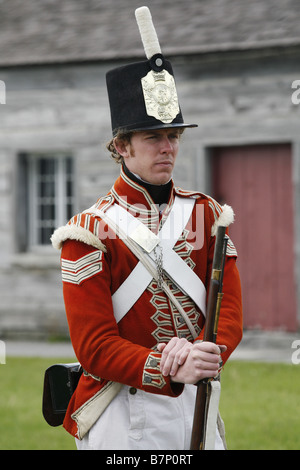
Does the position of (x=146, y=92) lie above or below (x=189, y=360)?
above

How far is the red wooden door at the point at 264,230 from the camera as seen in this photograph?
38.4ft

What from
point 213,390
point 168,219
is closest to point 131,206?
point 168,219

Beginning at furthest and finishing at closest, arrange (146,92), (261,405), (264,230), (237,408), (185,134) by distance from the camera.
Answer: (264,230), (185,134), (261,405), (237,408), (146,92)

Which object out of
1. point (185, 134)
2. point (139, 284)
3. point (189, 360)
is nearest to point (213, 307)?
point (189, 360)

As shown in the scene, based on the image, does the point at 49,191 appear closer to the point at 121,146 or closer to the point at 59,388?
the point at 59,388

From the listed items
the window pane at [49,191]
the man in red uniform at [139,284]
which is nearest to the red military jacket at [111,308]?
the man in red uniform at [139,284]

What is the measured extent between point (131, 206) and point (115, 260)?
0.85ft

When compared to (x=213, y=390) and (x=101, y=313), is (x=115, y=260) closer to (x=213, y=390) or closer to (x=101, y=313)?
(x=101, y=313)

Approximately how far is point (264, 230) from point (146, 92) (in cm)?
865

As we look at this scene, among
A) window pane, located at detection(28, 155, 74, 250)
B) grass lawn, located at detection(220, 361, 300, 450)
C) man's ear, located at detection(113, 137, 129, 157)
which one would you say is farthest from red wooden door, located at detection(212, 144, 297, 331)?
man's ear, located at detection(113, 137, 129, 157)

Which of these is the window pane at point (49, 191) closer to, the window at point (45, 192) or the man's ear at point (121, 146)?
the window at point (45, 192)

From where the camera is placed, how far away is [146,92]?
3355 mm

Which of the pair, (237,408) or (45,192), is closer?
(237,408)

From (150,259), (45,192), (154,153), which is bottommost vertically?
(150,259)
